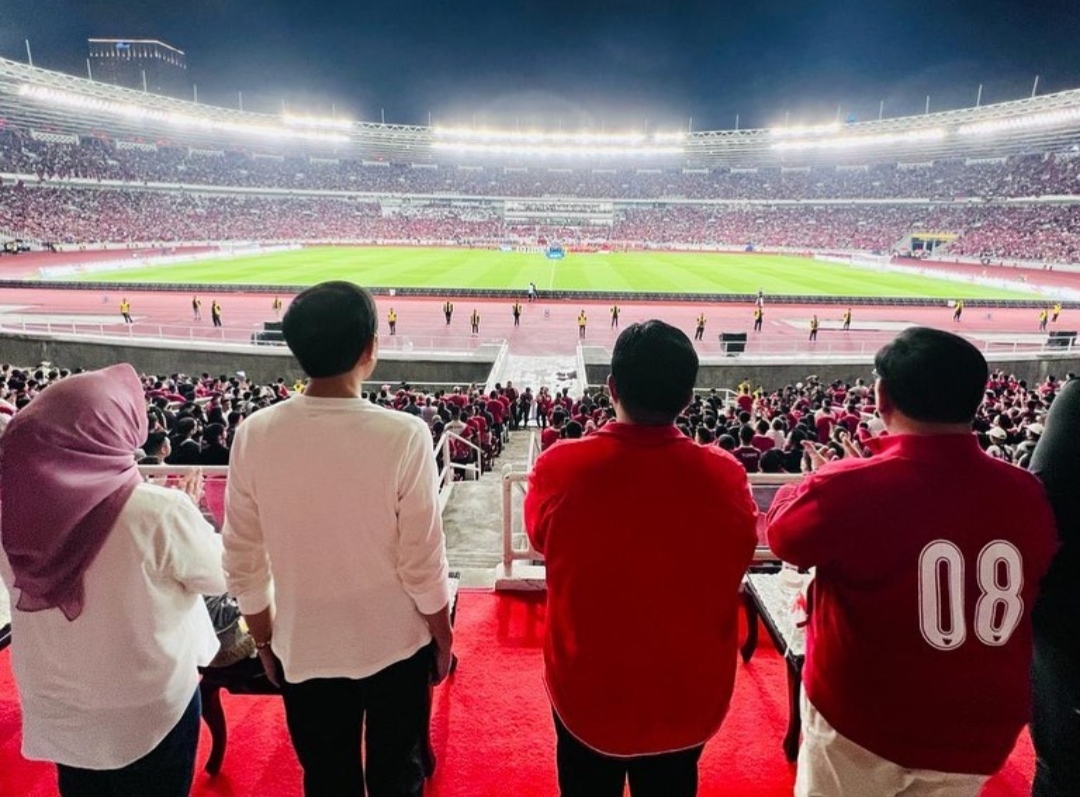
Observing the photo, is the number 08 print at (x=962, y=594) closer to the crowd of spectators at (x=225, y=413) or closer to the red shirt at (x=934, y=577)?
the red shirt at (x=934, y=577)

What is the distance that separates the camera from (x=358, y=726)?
2225mm

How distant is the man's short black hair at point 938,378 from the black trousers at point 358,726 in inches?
72.5

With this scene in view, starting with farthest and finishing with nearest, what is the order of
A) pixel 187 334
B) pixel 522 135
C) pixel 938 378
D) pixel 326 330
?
pixel 522 135 → pixel 187 334 → pixel 326 330 → pixel 938 378

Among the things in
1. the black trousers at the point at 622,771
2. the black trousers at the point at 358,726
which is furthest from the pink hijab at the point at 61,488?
the black trousers at the point at 622,771

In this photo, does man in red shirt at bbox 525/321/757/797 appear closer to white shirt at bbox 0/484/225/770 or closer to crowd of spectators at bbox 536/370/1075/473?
white shirt at bbox 0/484/225/770

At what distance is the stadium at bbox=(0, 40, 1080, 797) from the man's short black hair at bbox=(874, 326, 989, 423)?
6.24 ft

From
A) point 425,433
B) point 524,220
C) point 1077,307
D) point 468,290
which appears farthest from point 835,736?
point 524,220

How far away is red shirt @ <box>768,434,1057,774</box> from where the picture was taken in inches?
69.8

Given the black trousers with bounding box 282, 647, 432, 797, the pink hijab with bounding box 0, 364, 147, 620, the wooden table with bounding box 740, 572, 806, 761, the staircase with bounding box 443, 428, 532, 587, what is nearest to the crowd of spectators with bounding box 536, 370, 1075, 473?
the wooden table with bounding box 740, 572, 806, 761

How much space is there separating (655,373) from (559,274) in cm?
4261

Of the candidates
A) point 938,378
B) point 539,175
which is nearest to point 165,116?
point 539,175

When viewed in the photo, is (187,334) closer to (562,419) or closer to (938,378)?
(562,419)

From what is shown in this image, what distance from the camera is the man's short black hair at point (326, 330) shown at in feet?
6.55

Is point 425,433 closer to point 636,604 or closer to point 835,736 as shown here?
point 636,604
